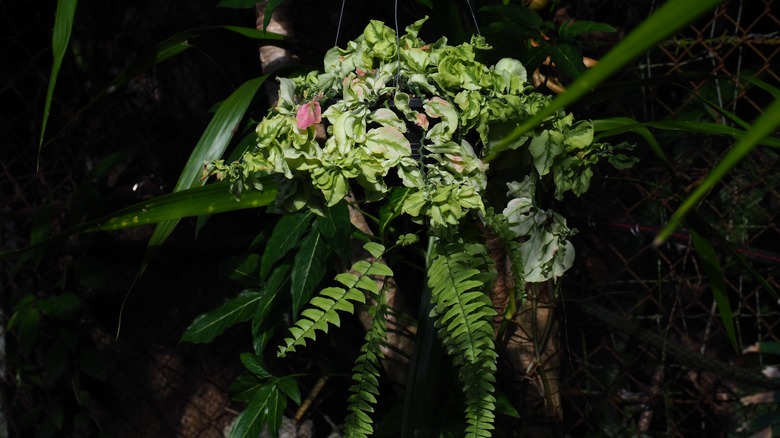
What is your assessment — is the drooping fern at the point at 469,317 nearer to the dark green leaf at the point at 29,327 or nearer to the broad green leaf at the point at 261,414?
the broad green leaf at the point at 261,414

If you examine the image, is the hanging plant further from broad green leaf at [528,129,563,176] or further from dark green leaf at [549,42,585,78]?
dark green leaf at [549,42,585,78]

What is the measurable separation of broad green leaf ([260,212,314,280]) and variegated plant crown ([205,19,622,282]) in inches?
12.6

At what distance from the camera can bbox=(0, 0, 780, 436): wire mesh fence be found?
6.37ft

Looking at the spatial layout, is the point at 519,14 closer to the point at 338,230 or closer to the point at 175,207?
the point at 338,230

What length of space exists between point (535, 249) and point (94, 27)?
6.20 ft

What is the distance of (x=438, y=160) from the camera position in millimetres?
897

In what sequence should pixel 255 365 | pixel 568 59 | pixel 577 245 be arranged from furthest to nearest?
pixel 577 245, pixel 255 365, pixel 568 59

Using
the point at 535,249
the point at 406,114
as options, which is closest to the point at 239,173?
A: the point at 406,114

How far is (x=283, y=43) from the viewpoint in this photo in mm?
1505

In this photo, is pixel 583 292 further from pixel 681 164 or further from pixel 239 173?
pixel 239 173

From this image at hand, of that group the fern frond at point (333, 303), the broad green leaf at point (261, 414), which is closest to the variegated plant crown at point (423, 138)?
the fern frond at point (333, 303)

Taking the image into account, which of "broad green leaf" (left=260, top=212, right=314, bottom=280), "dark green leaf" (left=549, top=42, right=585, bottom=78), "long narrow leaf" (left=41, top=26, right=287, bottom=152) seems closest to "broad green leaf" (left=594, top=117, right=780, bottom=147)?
"dark green leaf" (left=549, top=42, right=585, bottom=78)

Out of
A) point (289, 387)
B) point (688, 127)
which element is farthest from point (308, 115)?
point (289, 387)

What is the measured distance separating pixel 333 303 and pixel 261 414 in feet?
1.68
